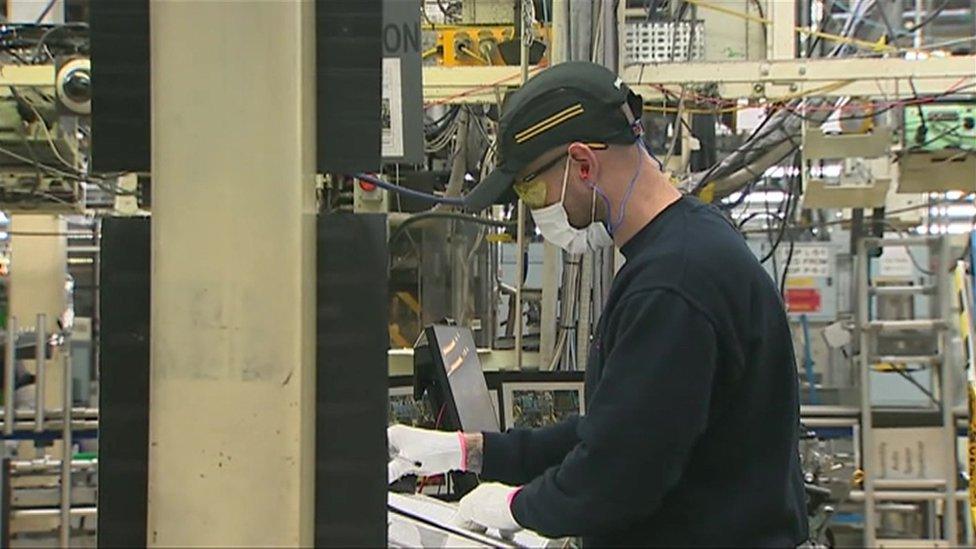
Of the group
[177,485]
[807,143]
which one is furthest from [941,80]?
[177,485]

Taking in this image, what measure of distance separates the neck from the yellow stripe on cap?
0.46ft

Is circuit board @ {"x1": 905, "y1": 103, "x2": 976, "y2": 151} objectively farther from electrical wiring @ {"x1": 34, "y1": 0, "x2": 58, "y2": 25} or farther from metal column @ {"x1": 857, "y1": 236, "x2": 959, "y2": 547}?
electrical wiring @ {"x1": 34, "y1": 0, "x2": 58, "y2": 25}

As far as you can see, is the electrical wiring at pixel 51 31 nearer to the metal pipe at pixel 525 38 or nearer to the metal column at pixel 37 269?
the metal pipe at pixel 525 38

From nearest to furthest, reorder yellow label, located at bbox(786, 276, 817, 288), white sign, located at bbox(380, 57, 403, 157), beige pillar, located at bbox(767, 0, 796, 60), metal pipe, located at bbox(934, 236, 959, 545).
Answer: white sign, located at bbox(380, 57, 403, 157)
beige pillar, located at bbox(767, 0, 796, 60)
metal pipe, located at bbox(934, 236, 959, 545)
yellow label, located at bbox(786, 276, 817, 288)

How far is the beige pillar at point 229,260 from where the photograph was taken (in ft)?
3.43

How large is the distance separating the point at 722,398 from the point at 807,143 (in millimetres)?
2236

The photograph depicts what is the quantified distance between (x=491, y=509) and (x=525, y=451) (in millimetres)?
193

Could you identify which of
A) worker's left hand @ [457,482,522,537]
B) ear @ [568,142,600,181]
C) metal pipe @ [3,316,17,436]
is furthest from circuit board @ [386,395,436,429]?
metal pipe @ [3,316,17,436]

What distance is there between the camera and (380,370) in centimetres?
111

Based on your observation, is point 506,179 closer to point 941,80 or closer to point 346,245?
A: point 346,245

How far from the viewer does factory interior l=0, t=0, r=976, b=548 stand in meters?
1.05

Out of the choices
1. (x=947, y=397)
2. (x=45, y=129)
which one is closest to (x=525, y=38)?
(x=45, y=129)

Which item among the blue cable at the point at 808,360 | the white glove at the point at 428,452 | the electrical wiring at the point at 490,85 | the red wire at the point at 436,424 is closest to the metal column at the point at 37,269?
the electrical wiring at the point at 490,85

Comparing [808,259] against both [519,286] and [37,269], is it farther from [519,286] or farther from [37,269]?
[37,269]
